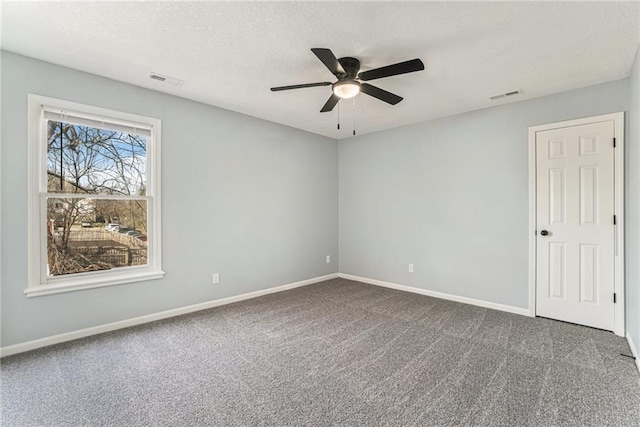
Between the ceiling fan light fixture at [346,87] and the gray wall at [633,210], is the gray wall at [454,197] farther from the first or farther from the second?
the ceiling fan light fixture at [346,87]

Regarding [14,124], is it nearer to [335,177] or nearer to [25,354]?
[25,354]

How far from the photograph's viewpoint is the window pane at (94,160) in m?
2.82

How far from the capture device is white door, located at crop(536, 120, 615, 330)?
3.04 meters

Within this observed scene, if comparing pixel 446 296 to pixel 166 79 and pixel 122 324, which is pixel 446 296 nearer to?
pixel 122 324

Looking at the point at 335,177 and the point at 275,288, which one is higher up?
the point at 335,177

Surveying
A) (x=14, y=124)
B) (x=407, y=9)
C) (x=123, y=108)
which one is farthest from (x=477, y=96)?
(x=14, y=124)

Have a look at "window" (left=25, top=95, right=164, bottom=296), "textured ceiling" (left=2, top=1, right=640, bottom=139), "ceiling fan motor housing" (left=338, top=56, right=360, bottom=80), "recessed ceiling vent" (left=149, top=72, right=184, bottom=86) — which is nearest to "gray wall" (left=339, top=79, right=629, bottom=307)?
"textured ceiling" (left=2, top=1, right=640, bottom=139)

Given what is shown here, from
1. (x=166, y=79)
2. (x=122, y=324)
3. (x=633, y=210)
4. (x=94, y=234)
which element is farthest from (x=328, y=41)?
(x=122, y=324)

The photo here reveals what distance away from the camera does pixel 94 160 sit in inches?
120

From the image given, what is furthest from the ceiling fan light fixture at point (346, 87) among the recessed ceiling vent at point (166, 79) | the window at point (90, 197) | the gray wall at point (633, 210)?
the gray wall at point (633, 210)

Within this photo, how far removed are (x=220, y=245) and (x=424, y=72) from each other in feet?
10.4

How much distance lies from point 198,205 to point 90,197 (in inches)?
42.7

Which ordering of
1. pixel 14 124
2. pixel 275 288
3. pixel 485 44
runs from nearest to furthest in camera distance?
pixel 485 44 < pixel 14 124 < pixel 275 288

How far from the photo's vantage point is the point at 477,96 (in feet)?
11.3
